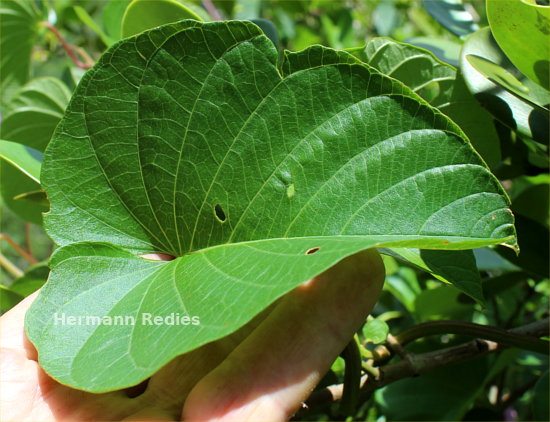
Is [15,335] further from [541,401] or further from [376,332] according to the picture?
[541,401]

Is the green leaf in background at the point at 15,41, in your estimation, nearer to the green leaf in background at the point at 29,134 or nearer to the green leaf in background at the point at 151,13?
the green leaf in background at the point at 29,134

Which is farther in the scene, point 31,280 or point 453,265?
point 31,280

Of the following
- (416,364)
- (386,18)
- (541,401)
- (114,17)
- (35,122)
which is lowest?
(541,401)

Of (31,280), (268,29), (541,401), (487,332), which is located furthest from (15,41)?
(541,401)

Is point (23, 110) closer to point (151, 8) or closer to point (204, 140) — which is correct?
point (151, 8)

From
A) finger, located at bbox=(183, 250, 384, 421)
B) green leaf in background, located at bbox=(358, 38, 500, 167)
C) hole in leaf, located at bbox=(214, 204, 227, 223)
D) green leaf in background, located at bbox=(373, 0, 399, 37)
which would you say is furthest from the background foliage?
green leaf in background, located at bbox=(373, 0, 399, 37)

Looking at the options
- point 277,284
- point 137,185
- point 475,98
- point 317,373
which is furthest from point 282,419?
point 475,98

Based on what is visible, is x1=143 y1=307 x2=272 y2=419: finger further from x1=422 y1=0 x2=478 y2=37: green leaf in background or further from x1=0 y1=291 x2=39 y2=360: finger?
x1=422 y1=0 x2=478 y2=37: green leaf in background
